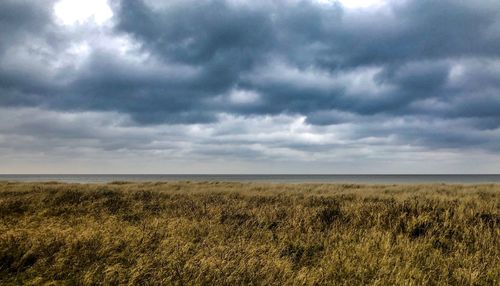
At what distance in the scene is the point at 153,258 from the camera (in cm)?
609

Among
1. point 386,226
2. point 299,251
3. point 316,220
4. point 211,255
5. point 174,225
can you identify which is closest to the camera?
point 211,255

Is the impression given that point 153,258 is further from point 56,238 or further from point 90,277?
point 56,238

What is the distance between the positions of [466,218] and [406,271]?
655cm

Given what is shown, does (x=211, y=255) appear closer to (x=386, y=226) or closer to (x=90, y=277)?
(x=90, y=277)

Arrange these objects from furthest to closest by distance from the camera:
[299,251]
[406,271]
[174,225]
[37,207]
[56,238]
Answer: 1. [37,207]
2. [174,225]
3. [299,251]
4. [56,238]
5. [406,271]

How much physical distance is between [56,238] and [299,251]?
5102 millimetres

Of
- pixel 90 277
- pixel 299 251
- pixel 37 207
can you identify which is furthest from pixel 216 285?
pixel 37 207

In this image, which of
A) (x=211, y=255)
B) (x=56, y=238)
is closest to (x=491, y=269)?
(x=211, y=255)

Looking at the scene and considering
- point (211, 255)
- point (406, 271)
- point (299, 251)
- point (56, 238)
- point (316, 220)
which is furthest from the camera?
point (316, 220)

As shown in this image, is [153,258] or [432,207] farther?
[432,207]

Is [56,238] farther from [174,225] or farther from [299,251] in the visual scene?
[299,251]

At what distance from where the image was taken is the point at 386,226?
33.8 feet

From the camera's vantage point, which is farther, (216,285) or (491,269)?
(491,269)

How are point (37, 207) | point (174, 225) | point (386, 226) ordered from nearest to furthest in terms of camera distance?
1. point (174, 225)
2. point (386, 226)
3. point (37, 207)
